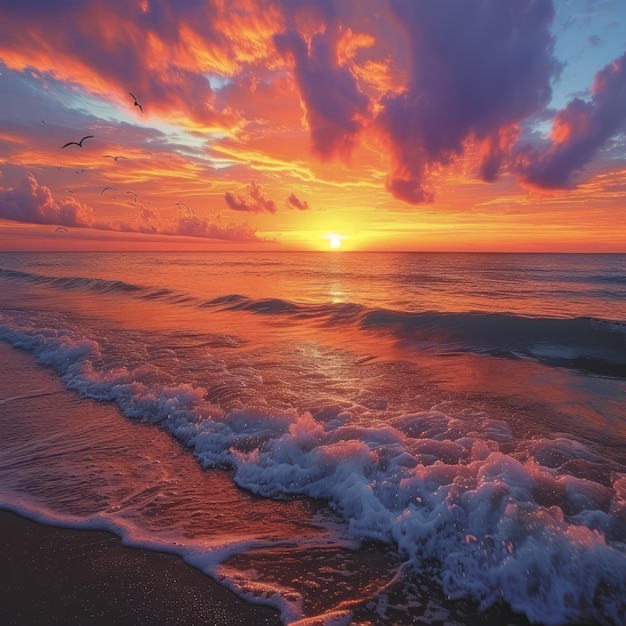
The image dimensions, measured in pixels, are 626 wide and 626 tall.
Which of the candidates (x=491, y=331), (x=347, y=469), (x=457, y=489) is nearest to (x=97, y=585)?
(x=347, y=469)

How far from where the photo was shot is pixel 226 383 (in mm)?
8930

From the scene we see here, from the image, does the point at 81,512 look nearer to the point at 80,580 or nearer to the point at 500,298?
the point at 80,580

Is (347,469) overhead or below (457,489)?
below

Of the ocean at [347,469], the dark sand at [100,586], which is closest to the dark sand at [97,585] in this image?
the dark sand at [100,586]

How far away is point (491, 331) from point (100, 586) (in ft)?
46.7

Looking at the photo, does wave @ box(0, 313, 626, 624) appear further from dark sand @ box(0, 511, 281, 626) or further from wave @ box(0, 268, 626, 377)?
→ wave @ box(0, 268, 626, 377)

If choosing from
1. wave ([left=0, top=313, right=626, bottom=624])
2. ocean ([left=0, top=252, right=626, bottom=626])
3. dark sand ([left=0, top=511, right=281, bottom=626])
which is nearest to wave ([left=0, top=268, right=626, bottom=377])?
ocean ([left=0, top=252, right=626, bottom=626])

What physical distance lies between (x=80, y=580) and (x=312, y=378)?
20.3 feet

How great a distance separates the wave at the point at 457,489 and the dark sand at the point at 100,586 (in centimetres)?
146

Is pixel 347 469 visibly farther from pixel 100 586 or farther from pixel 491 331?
pixel 491 331

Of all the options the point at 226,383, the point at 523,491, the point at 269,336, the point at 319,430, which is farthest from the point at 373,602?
the point at 269,336

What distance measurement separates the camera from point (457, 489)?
4.59 meters

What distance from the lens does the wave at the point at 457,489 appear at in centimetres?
354

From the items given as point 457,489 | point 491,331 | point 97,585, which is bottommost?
point 97,585
